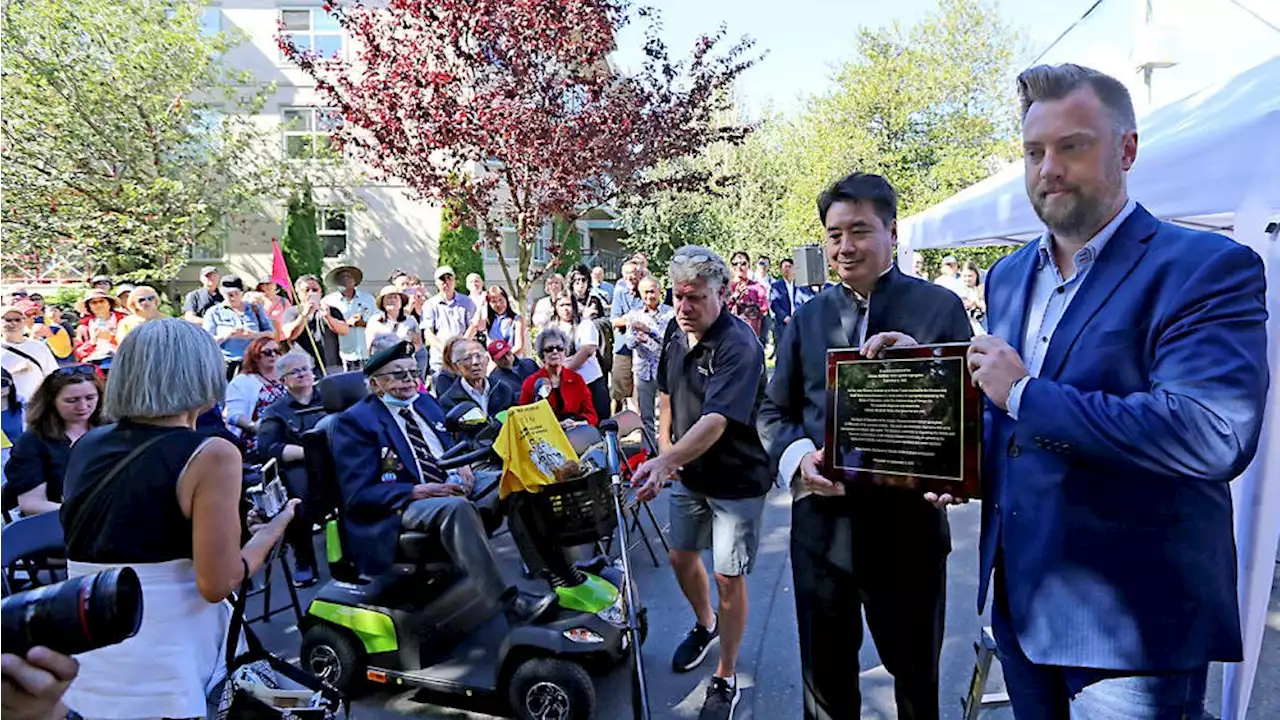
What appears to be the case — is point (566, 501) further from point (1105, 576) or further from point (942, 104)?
point (942, 104)

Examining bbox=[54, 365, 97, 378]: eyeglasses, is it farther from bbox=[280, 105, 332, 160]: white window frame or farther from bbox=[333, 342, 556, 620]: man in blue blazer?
bbox=[280, 105, 332, 160]: white window frame

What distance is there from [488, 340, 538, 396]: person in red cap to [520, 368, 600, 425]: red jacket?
312 mm

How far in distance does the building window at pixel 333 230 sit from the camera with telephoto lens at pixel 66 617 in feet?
67.0

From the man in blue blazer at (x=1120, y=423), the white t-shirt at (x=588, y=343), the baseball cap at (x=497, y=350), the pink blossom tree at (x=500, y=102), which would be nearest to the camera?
the man in blue blazer at (x=1120, y=423)

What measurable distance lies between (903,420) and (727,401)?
1401 millimetres

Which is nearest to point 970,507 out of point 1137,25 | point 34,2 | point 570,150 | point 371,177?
point 1137,25

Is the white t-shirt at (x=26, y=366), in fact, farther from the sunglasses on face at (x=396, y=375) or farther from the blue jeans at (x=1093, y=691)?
the blue jeans at (x=1093, y=691)

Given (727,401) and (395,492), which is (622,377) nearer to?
(395,492)

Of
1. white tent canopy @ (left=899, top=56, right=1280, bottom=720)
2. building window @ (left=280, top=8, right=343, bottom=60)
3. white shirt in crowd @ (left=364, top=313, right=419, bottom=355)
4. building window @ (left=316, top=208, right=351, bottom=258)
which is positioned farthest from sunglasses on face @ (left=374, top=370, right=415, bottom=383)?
building window @ (left=280, top=8, right=343, bottom=60)

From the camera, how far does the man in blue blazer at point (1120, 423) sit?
1.33 m

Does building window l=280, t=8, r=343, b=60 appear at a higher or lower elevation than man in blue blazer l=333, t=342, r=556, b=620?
higher

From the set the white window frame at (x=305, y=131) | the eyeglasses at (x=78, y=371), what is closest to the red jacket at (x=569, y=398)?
the eyeglasses at (x=78, y=371)

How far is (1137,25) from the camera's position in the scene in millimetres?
5293

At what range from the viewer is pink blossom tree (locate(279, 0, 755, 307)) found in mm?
10281
